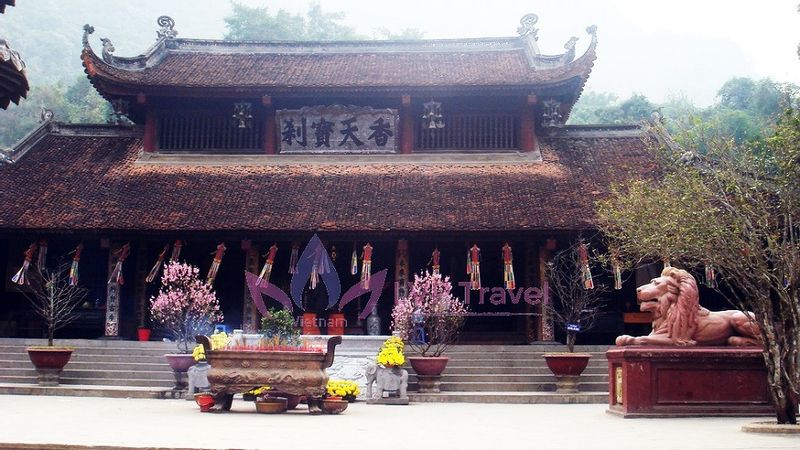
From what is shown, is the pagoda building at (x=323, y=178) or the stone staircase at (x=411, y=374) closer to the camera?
the stone staircase at (x=411, y=374)

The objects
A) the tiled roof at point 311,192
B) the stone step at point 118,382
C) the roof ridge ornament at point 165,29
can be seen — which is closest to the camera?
the stone step at point 118,382

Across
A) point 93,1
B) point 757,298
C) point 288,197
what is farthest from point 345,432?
point 93,1

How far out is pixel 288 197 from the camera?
21.5 m

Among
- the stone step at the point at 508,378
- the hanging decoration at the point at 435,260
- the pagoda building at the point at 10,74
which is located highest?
the pagoda building at the point at 10,74

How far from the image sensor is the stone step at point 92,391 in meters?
15.6

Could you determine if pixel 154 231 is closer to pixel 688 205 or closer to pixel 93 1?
pixel 688 205

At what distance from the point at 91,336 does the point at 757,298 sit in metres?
17.4

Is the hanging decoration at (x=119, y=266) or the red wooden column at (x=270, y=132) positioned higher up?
the red wooden column at (x=270, y=132)

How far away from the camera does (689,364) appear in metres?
11.5

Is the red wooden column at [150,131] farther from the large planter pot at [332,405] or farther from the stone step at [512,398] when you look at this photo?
the large planter pot at [332,405]

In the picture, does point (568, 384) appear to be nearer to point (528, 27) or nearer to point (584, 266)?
point (584, 266)

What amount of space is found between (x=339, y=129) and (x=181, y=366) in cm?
955

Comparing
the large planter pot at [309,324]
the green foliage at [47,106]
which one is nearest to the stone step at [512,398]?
the large planter pot at [309,324]

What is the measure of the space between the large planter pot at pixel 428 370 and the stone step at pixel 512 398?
48 centimetres
